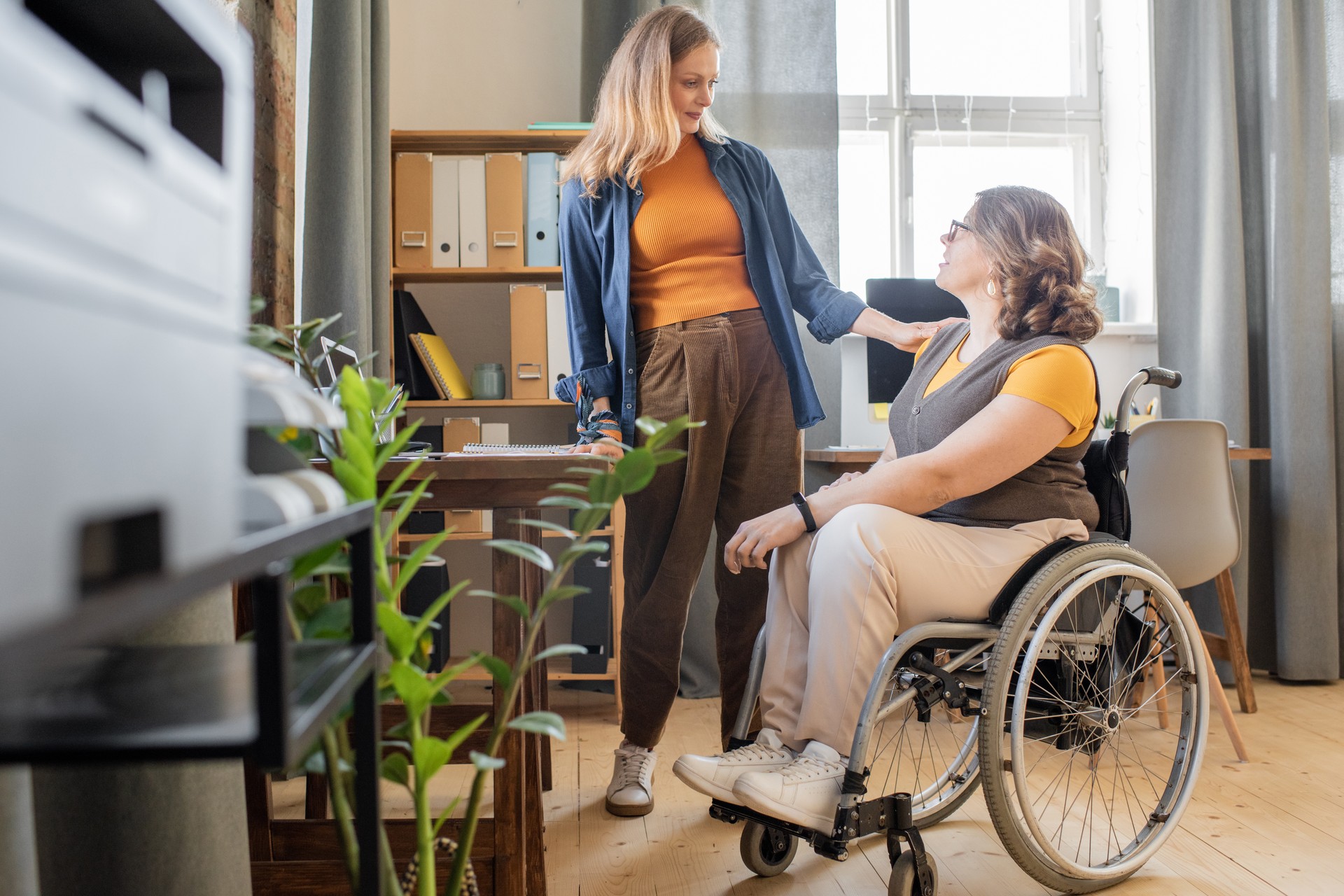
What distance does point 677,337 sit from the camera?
5.90 ft

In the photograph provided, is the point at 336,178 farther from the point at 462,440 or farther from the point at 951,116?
the point at 951,116

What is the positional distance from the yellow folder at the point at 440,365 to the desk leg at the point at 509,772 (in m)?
1.61

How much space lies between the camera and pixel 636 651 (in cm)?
180

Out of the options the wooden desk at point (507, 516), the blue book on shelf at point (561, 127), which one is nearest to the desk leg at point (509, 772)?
the wooden desk at point (507, 516)

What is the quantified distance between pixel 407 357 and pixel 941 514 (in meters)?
1.74

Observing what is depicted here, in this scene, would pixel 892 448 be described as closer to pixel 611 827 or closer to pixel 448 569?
pixel 611 827

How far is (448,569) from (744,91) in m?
1.68

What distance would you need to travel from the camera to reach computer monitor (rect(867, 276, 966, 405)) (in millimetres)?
2744

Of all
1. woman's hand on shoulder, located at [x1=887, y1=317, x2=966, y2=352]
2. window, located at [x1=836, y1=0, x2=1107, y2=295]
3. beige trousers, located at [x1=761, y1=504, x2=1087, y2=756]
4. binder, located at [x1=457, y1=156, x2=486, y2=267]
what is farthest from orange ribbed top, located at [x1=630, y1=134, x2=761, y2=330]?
window, located at [x1=836, y1=0, x2=1107, y2=295]

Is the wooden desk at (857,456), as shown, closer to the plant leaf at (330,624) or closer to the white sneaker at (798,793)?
the white sneaker at (798,793)

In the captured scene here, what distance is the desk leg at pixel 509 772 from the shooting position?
1.18m

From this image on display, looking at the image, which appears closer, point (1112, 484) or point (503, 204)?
point (1112, 484)

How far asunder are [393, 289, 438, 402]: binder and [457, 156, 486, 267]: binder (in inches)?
8.0

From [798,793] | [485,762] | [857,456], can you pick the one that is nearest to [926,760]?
[857,456]
